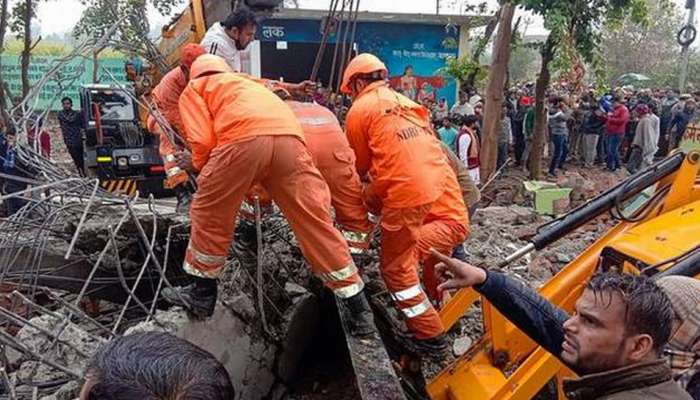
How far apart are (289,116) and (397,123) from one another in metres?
0.65

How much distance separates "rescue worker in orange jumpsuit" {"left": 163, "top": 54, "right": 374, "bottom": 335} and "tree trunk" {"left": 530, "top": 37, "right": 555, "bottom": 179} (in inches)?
301

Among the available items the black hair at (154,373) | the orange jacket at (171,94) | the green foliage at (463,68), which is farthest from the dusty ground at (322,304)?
the green foliage at (463,68)

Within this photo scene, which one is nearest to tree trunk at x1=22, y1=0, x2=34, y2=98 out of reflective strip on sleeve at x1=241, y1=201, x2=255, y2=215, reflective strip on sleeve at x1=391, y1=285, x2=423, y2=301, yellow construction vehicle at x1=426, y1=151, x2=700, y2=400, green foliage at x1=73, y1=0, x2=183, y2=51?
green foliage at x1=73, y1=0, x2=183, y2=51

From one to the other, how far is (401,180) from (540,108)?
8138 mm

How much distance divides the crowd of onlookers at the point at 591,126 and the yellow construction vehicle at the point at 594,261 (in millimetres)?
8219

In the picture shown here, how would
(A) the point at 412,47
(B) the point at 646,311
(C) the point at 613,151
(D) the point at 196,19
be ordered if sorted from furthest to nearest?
1. (A) the point at 412,47
2. (C) the point at 613,151
3. (D) the point at 196,19
4. (B) the point at 646,311

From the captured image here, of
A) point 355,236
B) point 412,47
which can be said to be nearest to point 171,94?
point 355,236

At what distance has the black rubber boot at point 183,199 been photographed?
14.2ft

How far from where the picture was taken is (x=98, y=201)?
3551 mm

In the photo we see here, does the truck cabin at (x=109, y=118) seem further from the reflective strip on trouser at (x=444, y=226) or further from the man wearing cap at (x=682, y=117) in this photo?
the man wearing cap at (x=682, y=117)

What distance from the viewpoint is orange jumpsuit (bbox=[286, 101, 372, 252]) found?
3.26 meters

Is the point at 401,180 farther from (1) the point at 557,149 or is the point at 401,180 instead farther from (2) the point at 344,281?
(1) the point at 557,149

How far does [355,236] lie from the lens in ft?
11.4

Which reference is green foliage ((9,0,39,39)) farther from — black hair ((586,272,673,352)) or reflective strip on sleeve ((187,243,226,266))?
black hair ((586,272,673,352))
